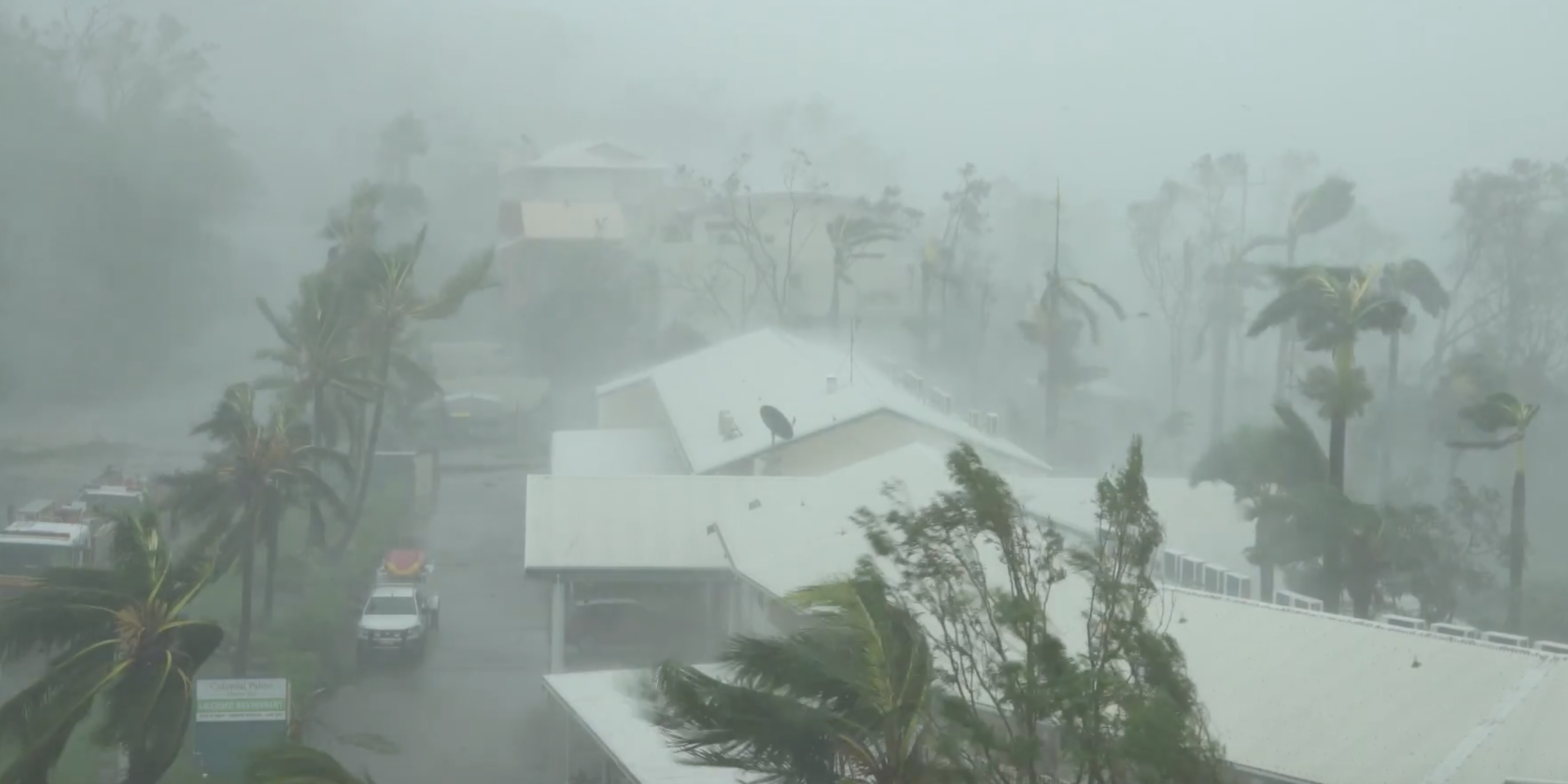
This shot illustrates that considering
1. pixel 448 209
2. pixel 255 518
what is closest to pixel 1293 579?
pixel 255 518

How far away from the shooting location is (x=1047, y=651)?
3.27 meters

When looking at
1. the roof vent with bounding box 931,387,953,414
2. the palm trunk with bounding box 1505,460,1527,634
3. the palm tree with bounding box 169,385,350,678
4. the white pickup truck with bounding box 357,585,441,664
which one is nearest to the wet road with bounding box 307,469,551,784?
the white pickup truck with bounding box 357,585,441,664

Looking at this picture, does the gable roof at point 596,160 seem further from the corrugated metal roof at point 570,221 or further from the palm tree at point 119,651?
the palm tree at point 119,651

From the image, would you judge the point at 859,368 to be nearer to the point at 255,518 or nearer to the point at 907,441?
the point at 907,441

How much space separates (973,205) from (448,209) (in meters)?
13.1

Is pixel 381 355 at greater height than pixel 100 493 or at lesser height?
greater

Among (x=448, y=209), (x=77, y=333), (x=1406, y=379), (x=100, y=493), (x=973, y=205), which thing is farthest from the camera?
(x=448, y=209)

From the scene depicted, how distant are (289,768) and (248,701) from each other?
12.9ft

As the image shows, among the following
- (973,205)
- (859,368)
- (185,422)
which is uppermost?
(973,205)

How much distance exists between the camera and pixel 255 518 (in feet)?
28.3

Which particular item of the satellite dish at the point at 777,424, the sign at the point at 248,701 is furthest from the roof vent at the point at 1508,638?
the satellite dish at the point at 777,424

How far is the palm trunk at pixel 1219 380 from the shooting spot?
839 inches

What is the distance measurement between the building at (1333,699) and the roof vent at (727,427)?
204 inches

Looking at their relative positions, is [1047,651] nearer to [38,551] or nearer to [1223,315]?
[38,551]
